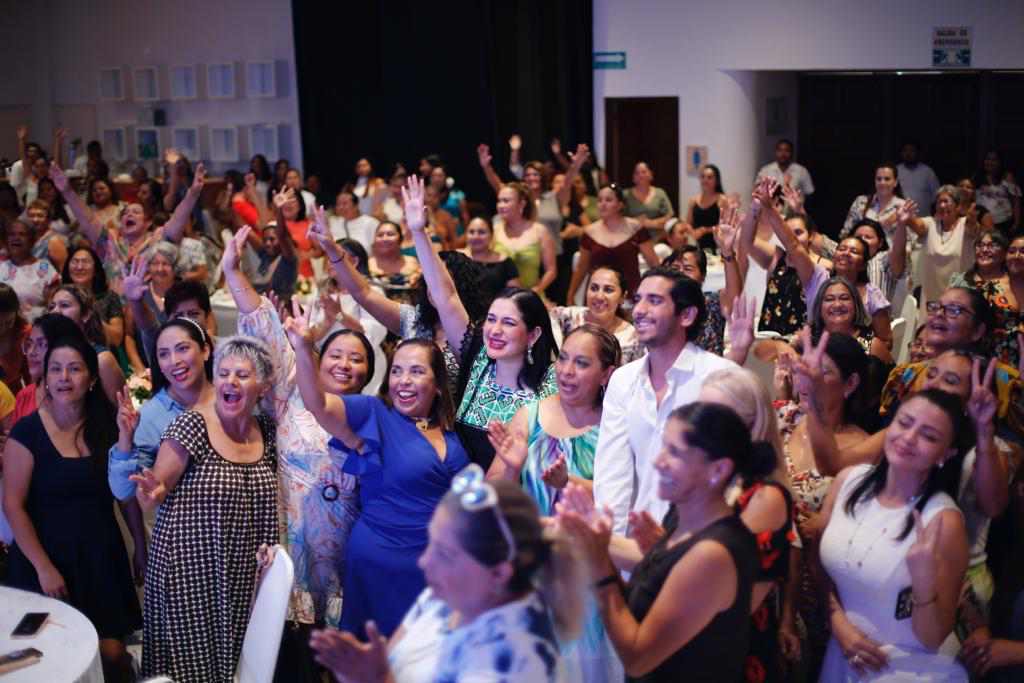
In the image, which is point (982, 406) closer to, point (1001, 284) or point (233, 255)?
point (1001, 284)

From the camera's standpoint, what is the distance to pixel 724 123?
1070 cm

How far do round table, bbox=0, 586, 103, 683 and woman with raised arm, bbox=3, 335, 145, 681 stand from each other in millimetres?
310

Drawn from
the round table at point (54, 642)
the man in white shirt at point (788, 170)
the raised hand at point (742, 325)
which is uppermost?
the man in white shirt at point (788, 170)

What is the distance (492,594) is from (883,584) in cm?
120

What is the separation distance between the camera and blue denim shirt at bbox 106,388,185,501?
3.59 m

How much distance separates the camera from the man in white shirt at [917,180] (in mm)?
10023

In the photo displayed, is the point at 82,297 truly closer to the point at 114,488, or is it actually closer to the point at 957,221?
the point at 114,488

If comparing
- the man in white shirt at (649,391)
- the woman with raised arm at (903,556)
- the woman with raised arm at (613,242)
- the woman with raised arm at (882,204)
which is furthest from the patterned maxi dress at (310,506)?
the woman with raised arm at (882,204)

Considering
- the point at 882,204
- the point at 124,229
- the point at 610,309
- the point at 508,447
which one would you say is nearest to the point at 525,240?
the point at 610,309

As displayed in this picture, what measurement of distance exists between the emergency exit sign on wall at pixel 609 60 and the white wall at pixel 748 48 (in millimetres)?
64

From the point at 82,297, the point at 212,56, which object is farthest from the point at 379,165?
the point at 82,297

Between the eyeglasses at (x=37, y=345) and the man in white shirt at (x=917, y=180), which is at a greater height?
the man in white shirt at (x=917, y=180)

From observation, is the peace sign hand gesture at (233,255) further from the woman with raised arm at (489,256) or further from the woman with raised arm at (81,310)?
the woman with raised arm at (489,256)

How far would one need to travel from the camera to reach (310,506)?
3682 mm
